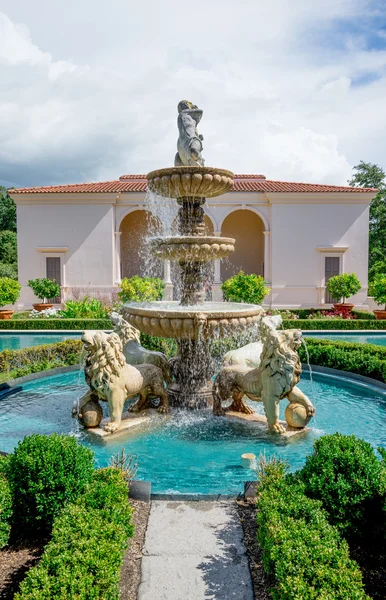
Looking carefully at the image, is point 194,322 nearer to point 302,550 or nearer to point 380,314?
point 302,550

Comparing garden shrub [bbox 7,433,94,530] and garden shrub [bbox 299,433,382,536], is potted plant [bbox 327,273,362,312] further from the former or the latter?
garden shrub [bbox 7,433,94,530]

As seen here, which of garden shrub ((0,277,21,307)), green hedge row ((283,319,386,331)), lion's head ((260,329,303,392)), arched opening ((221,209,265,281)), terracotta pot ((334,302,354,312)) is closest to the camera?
lion's head ((260,329,303,392))

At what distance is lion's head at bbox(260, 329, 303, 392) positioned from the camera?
6.54 meters

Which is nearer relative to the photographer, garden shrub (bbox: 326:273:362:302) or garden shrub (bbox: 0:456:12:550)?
garden shrub (bbox: 0:456:12:550)

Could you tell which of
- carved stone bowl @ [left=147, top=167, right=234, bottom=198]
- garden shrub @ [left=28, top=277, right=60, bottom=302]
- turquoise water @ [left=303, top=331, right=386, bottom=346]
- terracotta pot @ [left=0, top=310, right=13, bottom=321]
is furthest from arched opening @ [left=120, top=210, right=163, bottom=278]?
carved stone bowl @ [left=147, top=167, right=234, bottom=198]

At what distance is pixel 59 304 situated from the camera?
23641mm

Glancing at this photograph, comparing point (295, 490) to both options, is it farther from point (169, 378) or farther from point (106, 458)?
point (169, 378)

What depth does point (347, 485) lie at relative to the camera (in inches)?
158

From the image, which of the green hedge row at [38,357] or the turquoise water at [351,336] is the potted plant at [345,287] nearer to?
the turquoise water at [351,336]

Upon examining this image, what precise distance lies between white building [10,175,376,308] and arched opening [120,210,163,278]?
9.71 feet

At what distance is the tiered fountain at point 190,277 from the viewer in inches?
280

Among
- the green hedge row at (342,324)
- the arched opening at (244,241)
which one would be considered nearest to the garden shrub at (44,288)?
the arched opening at (244,241)

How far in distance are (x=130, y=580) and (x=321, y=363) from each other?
8494mm

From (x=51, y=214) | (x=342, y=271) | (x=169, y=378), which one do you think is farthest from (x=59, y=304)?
(x=169, y=378)
